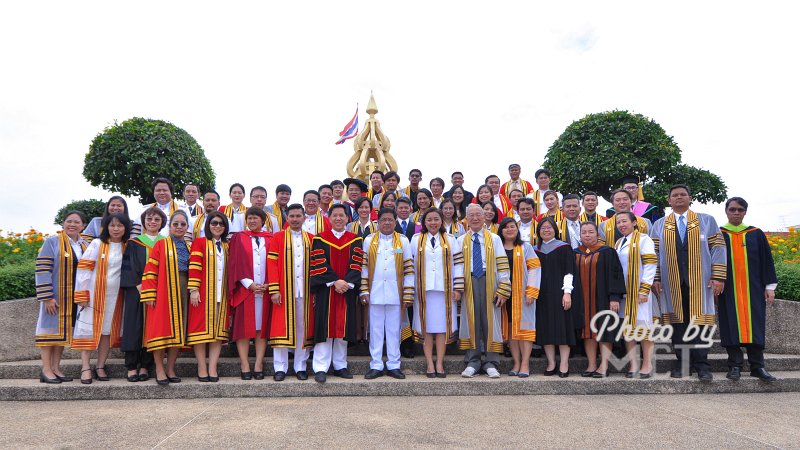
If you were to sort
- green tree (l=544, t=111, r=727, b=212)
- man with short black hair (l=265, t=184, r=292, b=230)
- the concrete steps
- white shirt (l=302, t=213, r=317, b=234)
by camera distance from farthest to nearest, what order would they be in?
green tree (l=544, t=111, r=727, b=212) → man with short black hair (l=265, t=184, r=292, b=230) → white shirt (l=302, t=213, r=317, b=234) → the concrete steps

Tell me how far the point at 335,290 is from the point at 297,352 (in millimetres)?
798

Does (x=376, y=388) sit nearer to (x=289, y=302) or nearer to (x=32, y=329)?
(x=289, y=302)

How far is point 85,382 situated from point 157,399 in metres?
0.87

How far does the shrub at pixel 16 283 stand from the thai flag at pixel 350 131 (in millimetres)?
7333

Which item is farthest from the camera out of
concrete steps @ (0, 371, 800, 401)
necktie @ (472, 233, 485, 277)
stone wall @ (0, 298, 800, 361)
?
stone wall @ (0, 298, 800, 361)

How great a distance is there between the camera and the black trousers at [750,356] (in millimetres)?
5360

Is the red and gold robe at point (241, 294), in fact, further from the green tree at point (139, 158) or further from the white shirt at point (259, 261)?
the green tree at point (139, 158)

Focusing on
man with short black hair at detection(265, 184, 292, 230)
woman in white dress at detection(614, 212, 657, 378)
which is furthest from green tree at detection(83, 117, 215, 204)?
woman in white dress at detection(614, 212, 657, 378)

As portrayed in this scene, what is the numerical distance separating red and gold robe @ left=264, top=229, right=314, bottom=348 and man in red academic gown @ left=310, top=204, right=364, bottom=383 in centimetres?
14

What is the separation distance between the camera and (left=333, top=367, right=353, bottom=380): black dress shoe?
5.25m

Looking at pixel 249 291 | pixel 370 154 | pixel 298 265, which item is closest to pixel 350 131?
pixel 370 154

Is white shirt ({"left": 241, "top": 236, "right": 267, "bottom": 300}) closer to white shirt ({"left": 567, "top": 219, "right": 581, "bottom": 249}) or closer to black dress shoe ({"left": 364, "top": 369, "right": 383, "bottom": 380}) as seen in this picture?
black dress shoe ({"left": 364, "top": 369, "right": 383, "bottom": 380})

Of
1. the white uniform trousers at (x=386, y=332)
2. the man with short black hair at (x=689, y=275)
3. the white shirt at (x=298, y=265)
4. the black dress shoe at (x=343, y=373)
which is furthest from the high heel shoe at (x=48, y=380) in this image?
the man with short black hair at (x=689, y=275)

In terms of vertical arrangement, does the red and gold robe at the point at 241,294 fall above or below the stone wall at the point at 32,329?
above
